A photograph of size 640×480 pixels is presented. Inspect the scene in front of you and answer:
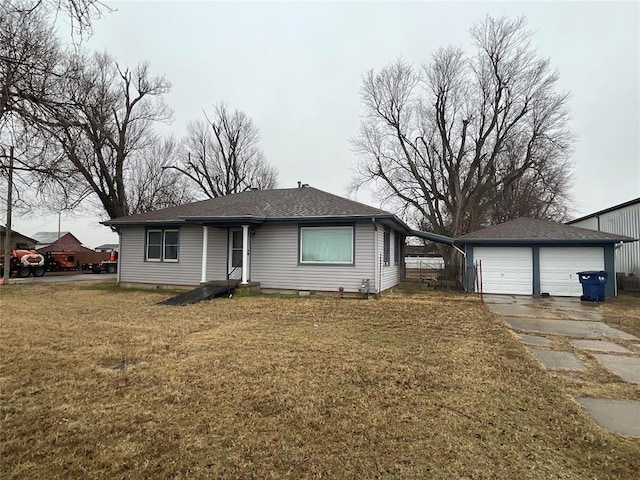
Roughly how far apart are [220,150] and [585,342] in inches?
1334

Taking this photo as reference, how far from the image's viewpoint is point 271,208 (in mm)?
13211

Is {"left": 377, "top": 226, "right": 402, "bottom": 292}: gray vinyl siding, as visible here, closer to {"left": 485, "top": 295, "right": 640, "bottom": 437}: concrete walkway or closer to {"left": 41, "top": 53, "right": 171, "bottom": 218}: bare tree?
{"left": 485, "top": 295, "right": 640, "bottom": 437}: concrete walkway

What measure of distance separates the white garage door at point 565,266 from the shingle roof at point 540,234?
52 cm

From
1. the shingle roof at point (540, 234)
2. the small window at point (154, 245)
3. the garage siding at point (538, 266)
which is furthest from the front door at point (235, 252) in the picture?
the garage siding at point (538, 266)

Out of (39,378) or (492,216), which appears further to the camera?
(492,216)

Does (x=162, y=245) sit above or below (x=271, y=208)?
below

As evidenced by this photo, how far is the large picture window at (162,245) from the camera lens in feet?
45.1

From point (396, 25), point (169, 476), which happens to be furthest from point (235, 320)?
point (396, 25)

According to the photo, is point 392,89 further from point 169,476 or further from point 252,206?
point 169,476

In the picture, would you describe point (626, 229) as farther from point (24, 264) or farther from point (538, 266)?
point (24, 264)

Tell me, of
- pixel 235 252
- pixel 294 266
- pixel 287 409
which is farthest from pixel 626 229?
pixel 287 409

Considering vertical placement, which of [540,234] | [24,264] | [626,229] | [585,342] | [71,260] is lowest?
[585,342]

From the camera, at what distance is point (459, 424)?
298cm

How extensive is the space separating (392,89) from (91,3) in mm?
24292
